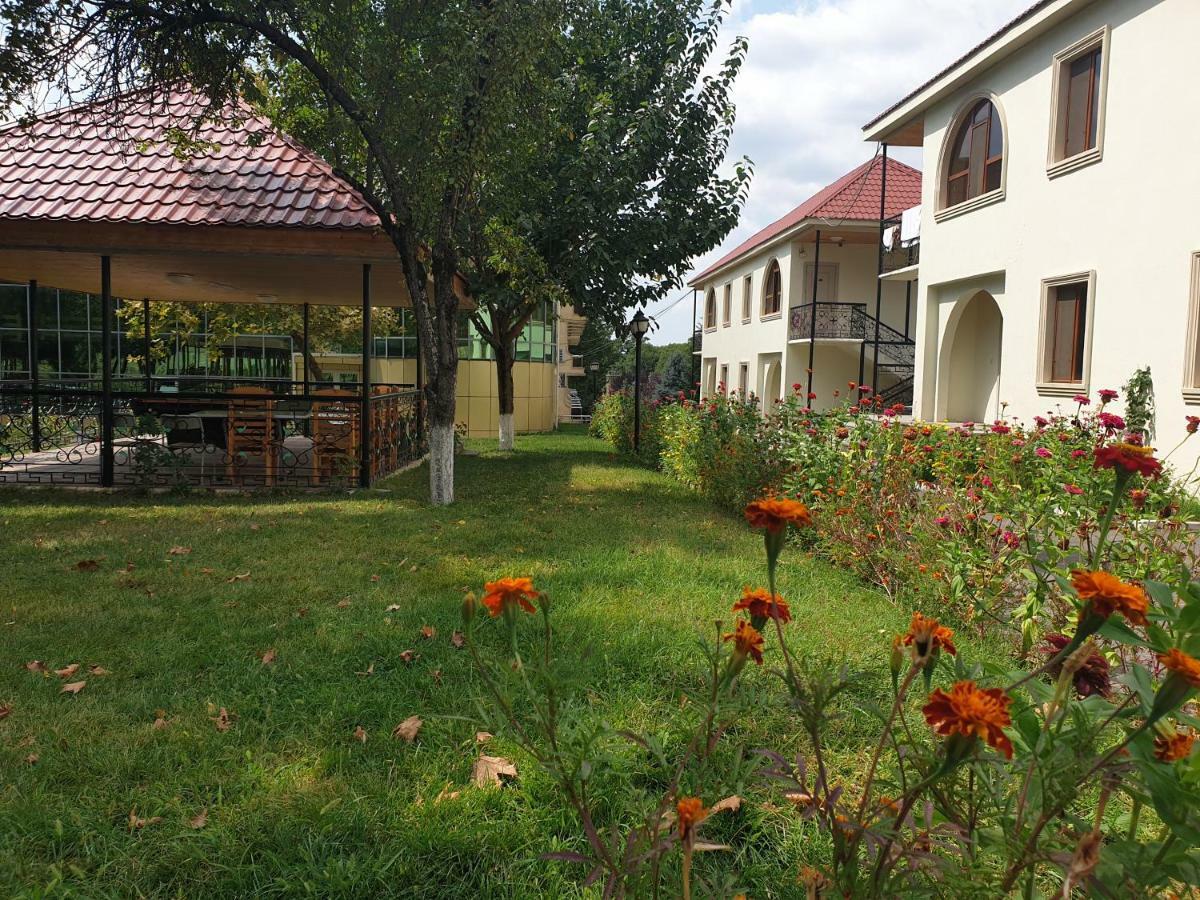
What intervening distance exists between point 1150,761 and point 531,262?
37.1 feet

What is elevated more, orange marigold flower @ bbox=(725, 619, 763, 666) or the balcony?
the balcony

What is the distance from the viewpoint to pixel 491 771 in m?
3.08

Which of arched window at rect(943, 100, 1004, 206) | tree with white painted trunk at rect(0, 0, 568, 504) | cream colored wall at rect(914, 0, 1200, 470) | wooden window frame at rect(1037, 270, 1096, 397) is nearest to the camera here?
tree with white painted trunk at rect(0, 0, 568, 504)

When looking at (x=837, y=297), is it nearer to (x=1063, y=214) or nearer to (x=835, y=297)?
(x=835, y=297)

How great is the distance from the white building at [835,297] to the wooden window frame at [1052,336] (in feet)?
21.9

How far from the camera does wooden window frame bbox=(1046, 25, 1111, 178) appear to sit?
11039 mm

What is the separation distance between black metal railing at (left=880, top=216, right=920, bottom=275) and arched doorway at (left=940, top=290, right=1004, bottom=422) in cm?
235

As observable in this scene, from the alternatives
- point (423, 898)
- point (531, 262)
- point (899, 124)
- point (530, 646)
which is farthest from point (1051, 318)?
point (423, 898)

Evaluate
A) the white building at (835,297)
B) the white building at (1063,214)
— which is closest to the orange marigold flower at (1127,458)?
the white building at (1063,214)

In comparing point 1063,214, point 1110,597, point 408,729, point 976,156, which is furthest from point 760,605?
point 976,156

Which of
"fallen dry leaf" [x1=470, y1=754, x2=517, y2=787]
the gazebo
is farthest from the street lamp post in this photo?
"fallen dry leaf" [x1=470, y1=754, x2=517, y2=787]

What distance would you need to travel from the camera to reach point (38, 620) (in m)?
4.78

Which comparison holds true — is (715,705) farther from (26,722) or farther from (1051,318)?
(1051,318)

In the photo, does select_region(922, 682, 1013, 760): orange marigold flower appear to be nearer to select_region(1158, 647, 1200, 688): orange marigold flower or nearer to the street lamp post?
select_region(1158, 647, 1200, 688): orange marigold flower
